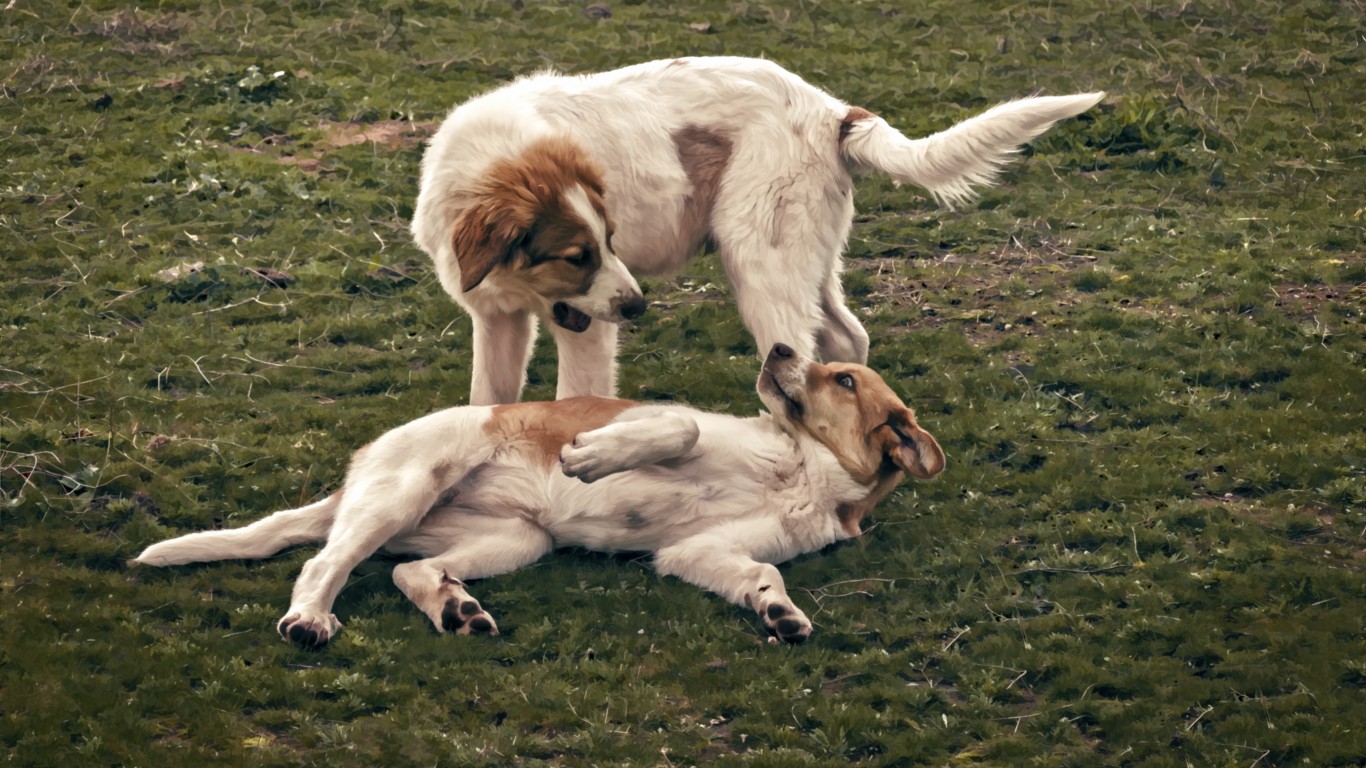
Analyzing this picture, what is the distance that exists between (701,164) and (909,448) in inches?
75.3

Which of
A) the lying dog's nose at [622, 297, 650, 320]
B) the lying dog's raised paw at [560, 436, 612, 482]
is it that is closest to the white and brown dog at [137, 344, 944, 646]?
the lying dog's raised paw at [560, 436, 612, 482]

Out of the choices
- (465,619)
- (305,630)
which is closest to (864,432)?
(465,619)

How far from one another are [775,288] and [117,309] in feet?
12.9

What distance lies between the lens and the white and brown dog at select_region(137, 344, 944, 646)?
596cm

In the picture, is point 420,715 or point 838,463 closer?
point 420,715

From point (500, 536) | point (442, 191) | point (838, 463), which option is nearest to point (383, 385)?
point (442, 191)

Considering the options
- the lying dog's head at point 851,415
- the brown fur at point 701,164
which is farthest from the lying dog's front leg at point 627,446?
the brown fur at point 701,164

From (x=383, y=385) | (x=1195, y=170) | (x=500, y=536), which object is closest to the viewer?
(x=500, y=536)

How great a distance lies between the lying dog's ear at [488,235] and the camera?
653 centimetres

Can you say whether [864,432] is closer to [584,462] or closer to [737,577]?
[737,577]

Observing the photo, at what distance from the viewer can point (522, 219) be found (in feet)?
21.5

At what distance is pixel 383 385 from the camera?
8000 mm

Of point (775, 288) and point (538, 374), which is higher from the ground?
point (775, 288)

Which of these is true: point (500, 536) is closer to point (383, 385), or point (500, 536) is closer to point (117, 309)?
point (383, 385)
